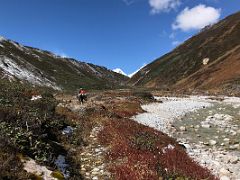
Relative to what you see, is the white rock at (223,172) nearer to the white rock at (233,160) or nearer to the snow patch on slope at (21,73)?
the white rock at (233,160)

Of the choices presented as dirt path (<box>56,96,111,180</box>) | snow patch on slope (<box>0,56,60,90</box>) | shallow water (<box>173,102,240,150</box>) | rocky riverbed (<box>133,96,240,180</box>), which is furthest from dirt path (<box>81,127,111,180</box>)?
snow patch on slope (<box>0,56,60,90</box>)

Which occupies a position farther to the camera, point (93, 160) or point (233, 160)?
point (233, 160)

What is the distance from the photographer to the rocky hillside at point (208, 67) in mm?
90375

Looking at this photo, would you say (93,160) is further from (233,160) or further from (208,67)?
(208,67)

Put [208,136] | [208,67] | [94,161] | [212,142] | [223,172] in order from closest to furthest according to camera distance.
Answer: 1. [223,172]
2. [94,161]
3. [212,142]
4. [208,136]
5. [208,67]

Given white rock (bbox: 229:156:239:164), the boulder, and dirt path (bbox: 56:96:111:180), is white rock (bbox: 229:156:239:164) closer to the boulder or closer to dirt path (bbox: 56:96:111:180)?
the boulder

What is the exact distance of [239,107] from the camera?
138 feet

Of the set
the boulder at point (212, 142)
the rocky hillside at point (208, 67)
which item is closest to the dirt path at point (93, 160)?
the boulder at point (212, 142)

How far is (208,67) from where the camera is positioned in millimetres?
113000

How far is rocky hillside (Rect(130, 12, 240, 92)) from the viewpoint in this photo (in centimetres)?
9038

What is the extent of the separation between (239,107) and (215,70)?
206ft

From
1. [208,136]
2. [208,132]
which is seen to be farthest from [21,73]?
[208,136]

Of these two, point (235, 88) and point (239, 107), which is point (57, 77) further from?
point (239, 107)

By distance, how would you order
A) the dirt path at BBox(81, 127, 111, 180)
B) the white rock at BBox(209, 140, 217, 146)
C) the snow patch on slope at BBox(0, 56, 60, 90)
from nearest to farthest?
1. the dirt path at BBox(81, 127, 111, 180)
2. the white rock at BBox(209, 140, 217, 146)
3. the snow patch on slope at BBox(0, 56, 60, 90)
